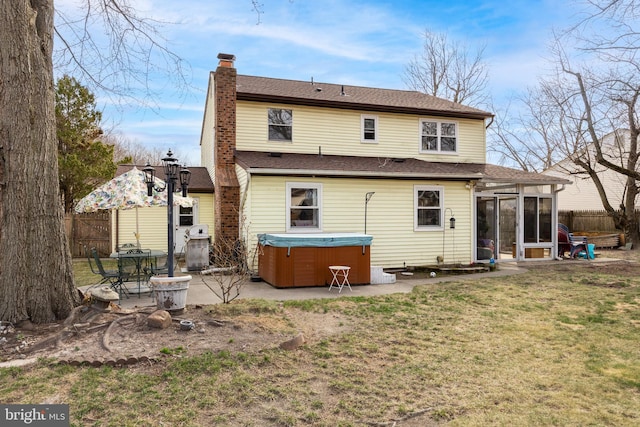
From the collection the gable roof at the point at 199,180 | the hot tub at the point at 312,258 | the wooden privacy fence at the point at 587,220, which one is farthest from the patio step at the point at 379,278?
the wooden privacy fence at the point at 587,220

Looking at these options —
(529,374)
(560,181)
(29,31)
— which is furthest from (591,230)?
(29,31)

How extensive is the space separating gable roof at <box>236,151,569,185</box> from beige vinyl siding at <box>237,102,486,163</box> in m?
0.28

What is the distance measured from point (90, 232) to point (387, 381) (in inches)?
587

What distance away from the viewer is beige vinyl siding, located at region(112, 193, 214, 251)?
16141mm

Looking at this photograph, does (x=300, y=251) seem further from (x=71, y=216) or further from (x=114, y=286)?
(x=71, y=216)

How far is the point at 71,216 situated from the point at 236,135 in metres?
7.58

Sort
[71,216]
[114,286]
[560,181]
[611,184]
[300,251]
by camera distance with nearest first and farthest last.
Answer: [114,286]
[300,251]
[560,181]
[71,216]
[611,184]

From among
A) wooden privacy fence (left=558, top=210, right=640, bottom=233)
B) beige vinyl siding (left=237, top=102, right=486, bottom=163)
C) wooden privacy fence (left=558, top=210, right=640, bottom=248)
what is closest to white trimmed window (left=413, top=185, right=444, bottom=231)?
beige vinyl siding (left=237, top=102, right=486, bottom=163)

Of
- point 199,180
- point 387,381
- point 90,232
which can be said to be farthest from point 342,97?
point 387,381

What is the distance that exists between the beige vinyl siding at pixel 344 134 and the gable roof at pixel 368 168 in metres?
0.28

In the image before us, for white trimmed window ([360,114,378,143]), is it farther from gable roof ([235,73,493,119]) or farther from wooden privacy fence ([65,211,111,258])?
wooden privacy fence ([65,211,111,258])

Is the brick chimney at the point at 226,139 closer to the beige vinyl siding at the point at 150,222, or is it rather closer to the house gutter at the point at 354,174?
the house gutter at the point at 354,174

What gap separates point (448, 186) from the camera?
13.4 meters

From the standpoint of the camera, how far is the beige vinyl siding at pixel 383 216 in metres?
→ 11.6
